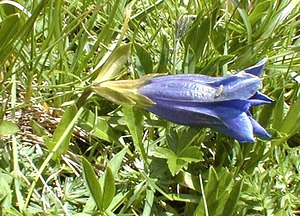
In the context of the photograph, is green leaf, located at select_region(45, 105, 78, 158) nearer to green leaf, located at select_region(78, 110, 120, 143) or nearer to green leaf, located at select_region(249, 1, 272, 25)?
green leaf, located at select_region(78, 110, 120, 143)

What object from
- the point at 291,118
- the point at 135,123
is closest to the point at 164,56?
the point at 135,123

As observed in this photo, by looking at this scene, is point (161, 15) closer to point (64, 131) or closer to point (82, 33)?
point (82, 33)

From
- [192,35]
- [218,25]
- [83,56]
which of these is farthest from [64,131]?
[218,25]

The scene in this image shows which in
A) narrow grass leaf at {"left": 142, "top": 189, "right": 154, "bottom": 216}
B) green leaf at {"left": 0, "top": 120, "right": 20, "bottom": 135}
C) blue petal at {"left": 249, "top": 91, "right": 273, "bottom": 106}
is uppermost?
blue petal at {"left": 249, "top": 91, "right": 273, "bottom": 106}

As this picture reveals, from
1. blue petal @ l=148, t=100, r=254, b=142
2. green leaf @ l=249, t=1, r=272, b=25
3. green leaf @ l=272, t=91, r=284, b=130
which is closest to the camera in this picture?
blue petal @ l=148, t=100, r=254, b=142

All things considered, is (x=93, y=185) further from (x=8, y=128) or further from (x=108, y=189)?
(x=8, y=128)

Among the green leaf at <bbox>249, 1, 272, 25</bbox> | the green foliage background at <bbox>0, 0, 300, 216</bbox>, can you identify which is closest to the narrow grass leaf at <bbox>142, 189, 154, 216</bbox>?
the green foliage background at <bbox>0, 0, 300, 216</bbox>

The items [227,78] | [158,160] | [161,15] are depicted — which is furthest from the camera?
[161,15]
